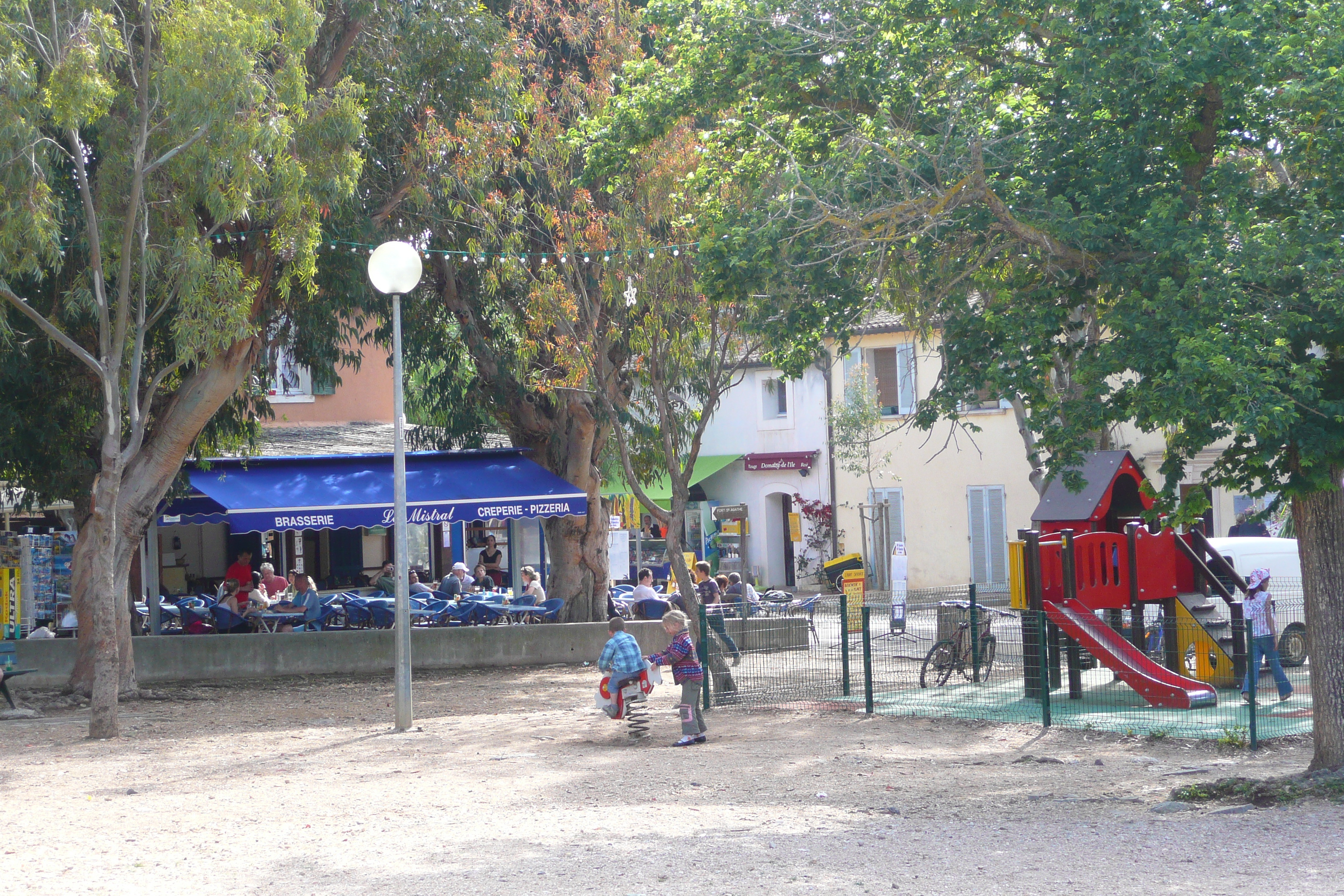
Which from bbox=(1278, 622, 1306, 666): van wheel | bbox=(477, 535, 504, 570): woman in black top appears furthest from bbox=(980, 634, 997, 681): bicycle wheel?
bbox=(477, 535, 504, 570): woman in black top

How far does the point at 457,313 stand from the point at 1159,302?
439 inches

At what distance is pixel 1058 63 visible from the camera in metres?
8.95

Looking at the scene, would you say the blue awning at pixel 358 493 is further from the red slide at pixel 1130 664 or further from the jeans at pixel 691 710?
the red slide at pixel 1130 664

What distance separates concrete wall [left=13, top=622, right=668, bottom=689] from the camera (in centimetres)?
1585

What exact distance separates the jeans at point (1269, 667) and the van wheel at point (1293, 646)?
177 centimetres

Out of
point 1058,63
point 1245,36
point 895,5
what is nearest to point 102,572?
point 895,5

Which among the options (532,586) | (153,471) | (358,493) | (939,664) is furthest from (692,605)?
(358,493)

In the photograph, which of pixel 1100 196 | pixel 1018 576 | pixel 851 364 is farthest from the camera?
pixel 851 364

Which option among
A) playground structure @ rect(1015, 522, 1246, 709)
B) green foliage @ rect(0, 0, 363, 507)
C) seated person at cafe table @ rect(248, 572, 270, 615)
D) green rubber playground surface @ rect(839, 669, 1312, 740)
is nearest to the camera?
green rubber playground surface @ rect(839, 669, 1312, 740)

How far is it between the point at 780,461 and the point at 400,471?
70.7 feet

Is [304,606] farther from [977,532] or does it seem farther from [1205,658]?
[977,532]

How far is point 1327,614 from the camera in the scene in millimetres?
7961

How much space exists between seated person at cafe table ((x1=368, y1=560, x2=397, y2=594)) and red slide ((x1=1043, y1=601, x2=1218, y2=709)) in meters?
10.2

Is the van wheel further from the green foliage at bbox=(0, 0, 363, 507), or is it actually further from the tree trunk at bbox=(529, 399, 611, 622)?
the green foliage at bbox=(0, 0, 363, 507)
